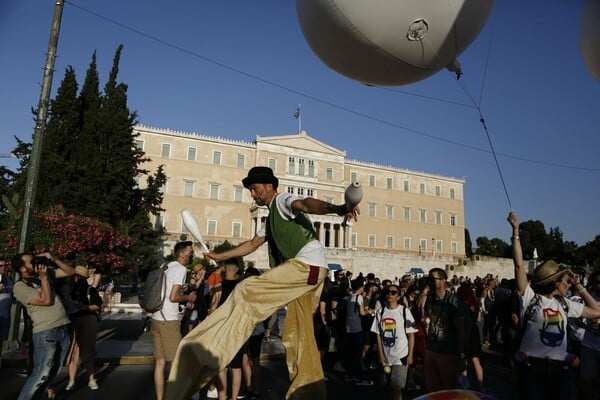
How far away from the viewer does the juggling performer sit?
3.45m

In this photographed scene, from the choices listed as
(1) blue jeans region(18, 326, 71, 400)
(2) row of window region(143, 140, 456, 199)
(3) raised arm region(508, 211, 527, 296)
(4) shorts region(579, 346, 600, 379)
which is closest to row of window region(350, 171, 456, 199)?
(2) row of window region(143, 140, 456, 199)

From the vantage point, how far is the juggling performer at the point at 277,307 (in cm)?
345

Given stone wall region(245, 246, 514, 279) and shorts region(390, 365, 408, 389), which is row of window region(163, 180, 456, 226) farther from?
shorts region(390, 365, 408, 389)

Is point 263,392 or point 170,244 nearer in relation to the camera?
point 263,392

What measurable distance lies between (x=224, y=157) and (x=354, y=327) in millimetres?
53306

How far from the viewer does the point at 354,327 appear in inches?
332

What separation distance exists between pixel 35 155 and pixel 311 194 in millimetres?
54098

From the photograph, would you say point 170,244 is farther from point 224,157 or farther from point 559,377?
point 559,377

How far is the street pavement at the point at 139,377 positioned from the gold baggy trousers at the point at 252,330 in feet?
11.0

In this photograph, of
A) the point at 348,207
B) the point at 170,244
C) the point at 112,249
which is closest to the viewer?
the point at 348,207

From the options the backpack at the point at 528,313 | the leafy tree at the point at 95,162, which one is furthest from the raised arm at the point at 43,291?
the leafy tree at the point at 95,162

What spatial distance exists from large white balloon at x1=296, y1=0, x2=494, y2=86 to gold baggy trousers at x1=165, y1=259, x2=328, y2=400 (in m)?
2.20

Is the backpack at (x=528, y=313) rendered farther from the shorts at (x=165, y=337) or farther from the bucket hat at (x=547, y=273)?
the shorts at (x=165, y=337)

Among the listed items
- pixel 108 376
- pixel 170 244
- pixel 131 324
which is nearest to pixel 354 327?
pixel 108 376
